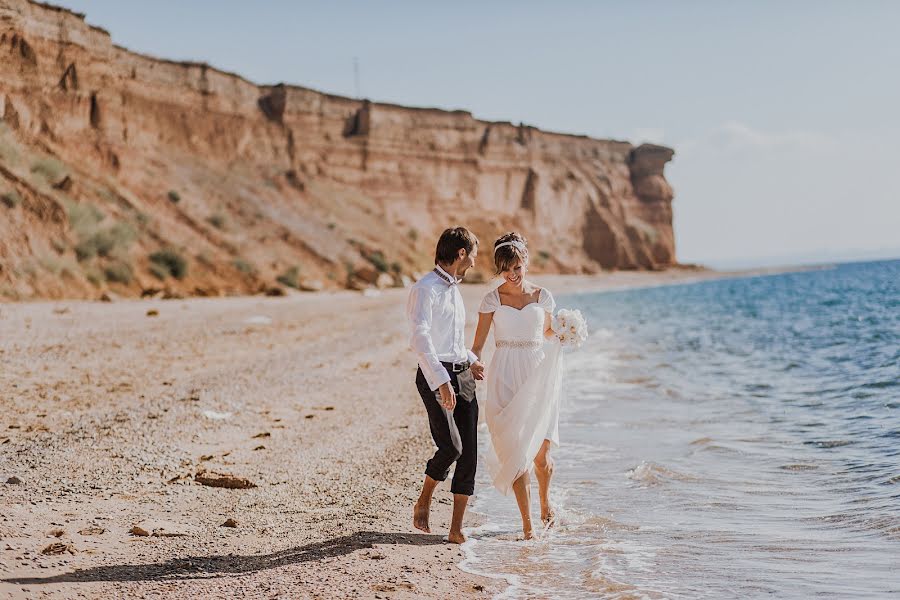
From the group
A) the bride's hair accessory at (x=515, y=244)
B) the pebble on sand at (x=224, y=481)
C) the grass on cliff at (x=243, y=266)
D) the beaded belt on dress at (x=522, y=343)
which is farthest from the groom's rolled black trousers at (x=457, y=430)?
the grass on cliff at (x=243, y=266)

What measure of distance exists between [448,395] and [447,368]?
0.23 meters

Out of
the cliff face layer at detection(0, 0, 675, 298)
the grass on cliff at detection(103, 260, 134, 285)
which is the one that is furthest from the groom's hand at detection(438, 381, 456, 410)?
the grass on cliff at detection(103, 260, 134, 285)

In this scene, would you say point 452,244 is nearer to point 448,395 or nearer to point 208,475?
point 448,395

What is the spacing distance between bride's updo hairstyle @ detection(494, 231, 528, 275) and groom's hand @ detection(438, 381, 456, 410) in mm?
933

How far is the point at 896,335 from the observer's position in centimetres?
2211

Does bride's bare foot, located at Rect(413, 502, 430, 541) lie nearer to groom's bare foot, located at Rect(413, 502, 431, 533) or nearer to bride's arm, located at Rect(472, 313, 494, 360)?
groom's bare foot, located at Rect(413, 502, 431, 533)

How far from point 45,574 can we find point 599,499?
4143mm

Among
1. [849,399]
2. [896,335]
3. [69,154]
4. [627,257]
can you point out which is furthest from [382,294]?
[627,257]

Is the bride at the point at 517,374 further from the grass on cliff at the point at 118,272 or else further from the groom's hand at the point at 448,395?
the grass on cliff at the point at 118,272

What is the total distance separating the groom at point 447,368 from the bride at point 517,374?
0.99 ft

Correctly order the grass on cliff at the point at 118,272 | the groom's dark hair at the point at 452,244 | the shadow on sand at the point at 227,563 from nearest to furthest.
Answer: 1. the shadow on sand at the point at 227,563
2. the groom's dark hair at the point at 452,244
3. the grass on cliff at the point at 118,272

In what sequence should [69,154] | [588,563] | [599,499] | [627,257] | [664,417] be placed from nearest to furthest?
[588,563]
[599,499]
[664,417]
[69,154]
[627,257]

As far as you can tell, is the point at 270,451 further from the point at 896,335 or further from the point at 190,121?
the point at 190,121

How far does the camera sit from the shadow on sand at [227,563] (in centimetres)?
440
